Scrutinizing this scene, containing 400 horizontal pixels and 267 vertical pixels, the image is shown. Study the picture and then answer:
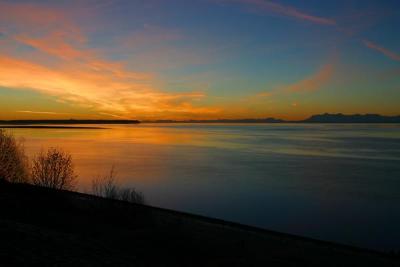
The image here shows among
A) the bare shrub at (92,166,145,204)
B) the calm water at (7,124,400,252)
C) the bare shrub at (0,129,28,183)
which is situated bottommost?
A: the calm water at (7,124,400,252)

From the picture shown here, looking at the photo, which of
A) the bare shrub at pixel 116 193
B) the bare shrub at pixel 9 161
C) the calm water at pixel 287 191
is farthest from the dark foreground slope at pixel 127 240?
the bare shrub at pixel 9 161

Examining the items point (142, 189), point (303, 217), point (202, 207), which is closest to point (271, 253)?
point (303, 217)

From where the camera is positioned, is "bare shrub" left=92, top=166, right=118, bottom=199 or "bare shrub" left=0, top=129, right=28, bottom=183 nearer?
"bare shrub" left=92, top=166, right=118, bottom=199

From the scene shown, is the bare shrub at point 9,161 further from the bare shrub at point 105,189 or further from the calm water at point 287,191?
the calm water at point 287,191

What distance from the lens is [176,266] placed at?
37.2ft

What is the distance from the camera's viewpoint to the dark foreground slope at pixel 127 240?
364 inches

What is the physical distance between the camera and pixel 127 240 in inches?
533

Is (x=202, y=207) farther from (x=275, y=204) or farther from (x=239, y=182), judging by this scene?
(x=239, y=182)

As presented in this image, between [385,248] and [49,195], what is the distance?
14.5 meters

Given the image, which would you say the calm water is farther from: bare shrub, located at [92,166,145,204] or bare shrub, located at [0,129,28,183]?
bare shrub, located at [0,129,28,183]

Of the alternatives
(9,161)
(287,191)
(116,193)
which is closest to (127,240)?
(116,193)

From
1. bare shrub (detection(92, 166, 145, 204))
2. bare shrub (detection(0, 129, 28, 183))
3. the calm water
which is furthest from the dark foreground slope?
bare shrub (detection(0, 129, 28, 183))

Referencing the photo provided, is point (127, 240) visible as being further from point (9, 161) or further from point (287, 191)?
point (287, 191)

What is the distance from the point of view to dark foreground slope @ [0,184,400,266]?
923 cm
